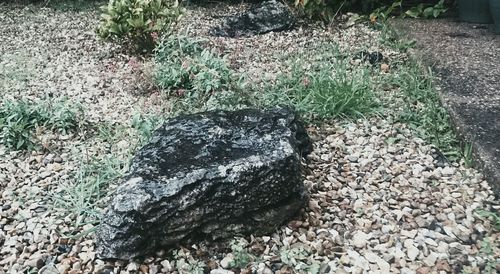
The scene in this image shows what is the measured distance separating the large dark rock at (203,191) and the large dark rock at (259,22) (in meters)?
2.13

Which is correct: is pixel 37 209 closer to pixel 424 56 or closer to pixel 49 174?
pixel 49 174

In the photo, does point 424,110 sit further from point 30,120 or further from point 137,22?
point 30,120

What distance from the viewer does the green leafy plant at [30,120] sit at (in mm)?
2846

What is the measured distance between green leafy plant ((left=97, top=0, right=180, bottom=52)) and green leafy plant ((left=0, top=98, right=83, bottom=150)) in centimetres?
92

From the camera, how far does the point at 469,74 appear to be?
3.22 metres

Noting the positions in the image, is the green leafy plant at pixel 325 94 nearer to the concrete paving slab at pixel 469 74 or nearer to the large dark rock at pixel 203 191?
the concrete paving slab at pixel 469 74

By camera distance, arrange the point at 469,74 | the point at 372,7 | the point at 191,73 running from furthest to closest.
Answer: the point at 372,7, the point at 191,73, the point at 469,74

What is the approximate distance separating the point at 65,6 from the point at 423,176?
157 inches

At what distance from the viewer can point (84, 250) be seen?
7.02 ft

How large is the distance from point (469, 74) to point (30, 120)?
8.34 feet

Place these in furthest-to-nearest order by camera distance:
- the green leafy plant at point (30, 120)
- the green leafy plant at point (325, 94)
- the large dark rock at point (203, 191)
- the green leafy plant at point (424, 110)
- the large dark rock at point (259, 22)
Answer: the large dark rock at point (259, 22) → the green leafy plant at point (325, 94) → the green leafy plant at point (30, 120) → the green leafy plant at point (424, 110) → the large dark rock at point (203, 191)

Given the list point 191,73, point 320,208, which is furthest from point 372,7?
point 320,208

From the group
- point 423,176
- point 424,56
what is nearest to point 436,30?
point 424,56

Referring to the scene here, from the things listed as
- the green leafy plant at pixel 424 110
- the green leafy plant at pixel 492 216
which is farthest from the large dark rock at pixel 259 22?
the green leafy plant at pixel 492 216
